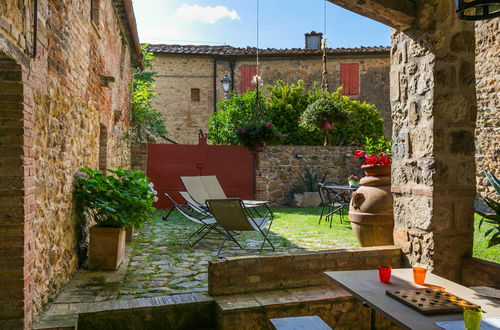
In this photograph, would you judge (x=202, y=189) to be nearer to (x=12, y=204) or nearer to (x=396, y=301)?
(x=12, y=204)

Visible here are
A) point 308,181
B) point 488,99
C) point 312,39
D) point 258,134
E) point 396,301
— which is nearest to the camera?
point 396,301

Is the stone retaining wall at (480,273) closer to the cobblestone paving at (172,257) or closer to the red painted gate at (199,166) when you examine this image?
the cobblestone paving at (172,257)

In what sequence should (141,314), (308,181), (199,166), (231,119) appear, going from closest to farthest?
(141,314)
(199,166)
(308,181)
(231,119)

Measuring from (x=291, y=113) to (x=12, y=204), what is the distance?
1066 cm

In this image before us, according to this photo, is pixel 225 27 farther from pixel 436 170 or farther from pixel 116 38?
pixel 436 170

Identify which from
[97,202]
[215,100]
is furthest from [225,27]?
[97,202]

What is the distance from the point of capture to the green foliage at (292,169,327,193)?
9812mm

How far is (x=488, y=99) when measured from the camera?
300 inches

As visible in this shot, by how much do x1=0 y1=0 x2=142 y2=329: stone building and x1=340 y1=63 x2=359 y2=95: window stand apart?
1240cm

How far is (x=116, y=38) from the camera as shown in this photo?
23.3 feet

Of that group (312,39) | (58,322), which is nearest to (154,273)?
(58,322)

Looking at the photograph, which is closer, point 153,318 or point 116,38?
point 153,318

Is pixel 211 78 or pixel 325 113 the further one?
pixel 211 78

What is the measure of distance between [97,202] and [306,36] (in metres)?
15.7
